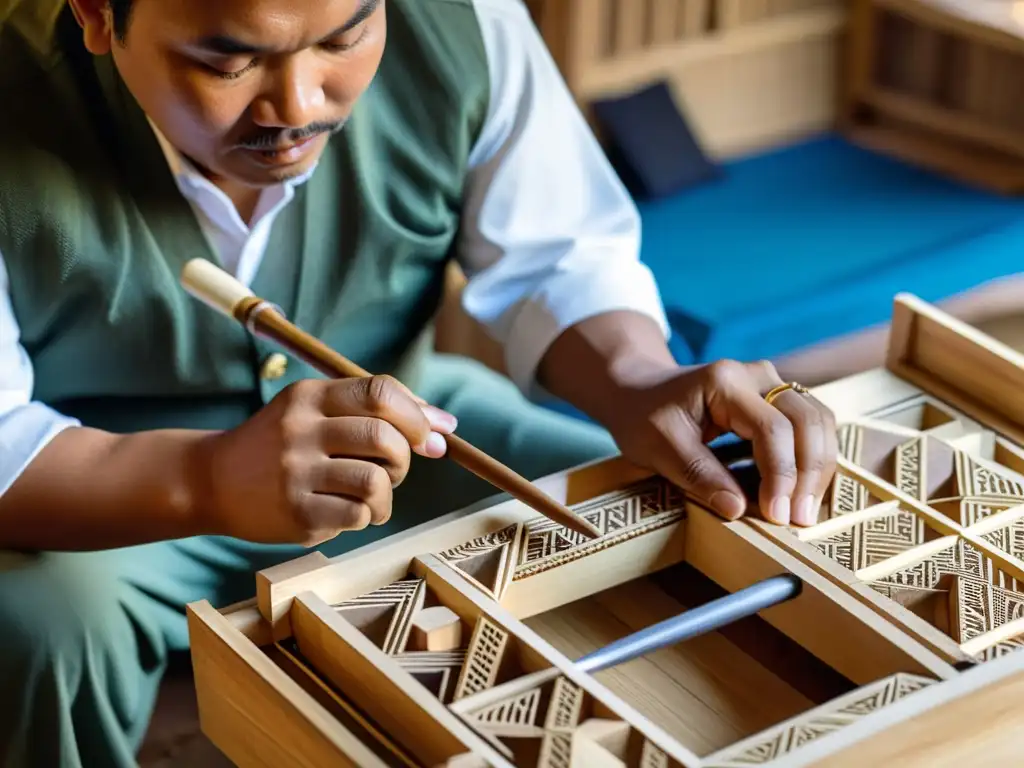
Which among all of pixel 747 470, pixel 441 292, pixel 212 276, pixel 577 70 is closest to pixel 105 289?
pixel 212 276

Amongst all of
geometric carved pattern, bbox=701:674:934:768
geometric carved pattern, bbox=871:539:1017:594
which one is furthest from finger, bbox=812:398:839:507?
geometric carved pattern, bbox=701:674:934:768

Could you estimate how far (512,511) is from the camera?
1214 millimetres

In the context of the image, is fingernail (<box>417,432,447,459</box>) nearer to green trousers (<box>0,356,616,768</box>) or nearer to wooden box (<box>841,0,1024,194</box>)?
green trousers (<box>0,356,616,768</box>)

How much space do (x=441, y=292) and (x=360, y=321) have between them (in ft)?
0.43

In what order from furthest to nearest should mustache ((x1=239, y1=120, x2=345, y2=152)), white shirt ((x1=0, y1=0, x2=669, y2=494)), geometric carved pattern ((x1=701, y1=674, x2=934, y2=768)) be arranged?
white shirt ((x1=0, y1=0, x2=669, y2=494)), mustache ((x1=239, y1=120, x2=345, y2=152)), geometric carved pattern ((x1=701, y1=674, x2=934, y2=768))

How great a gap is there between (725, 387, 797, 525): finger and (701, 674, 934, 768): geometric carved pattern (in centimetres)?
21

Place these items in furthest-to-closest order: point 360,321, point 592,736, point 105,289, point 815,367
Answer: point 815,367
point 360,321
point 105,289
point 592,736

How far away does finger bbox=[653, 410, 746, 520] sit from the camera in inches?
47.4

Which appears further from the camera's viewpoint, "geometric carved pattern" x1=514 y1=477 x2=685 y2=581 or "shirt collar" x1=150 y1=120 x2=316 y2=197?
"shirt collar" x1=150 y1=120 x2=316 y2=197

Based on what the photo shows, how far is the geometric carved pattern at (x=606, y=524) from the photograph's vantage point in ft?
3.84

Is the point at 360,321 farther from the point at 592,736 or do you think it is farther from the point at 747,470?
the point at 592,736

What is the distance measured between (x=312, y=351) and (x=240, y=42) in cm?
26

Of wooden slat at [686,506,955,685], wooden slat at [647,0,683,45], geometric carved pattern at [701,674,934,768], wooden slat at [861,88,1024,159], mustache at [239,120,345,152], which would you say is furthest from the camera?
wooden slat at [861,88,1024,159]

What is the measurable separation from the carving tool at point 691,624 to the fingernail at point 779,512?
0.08m
